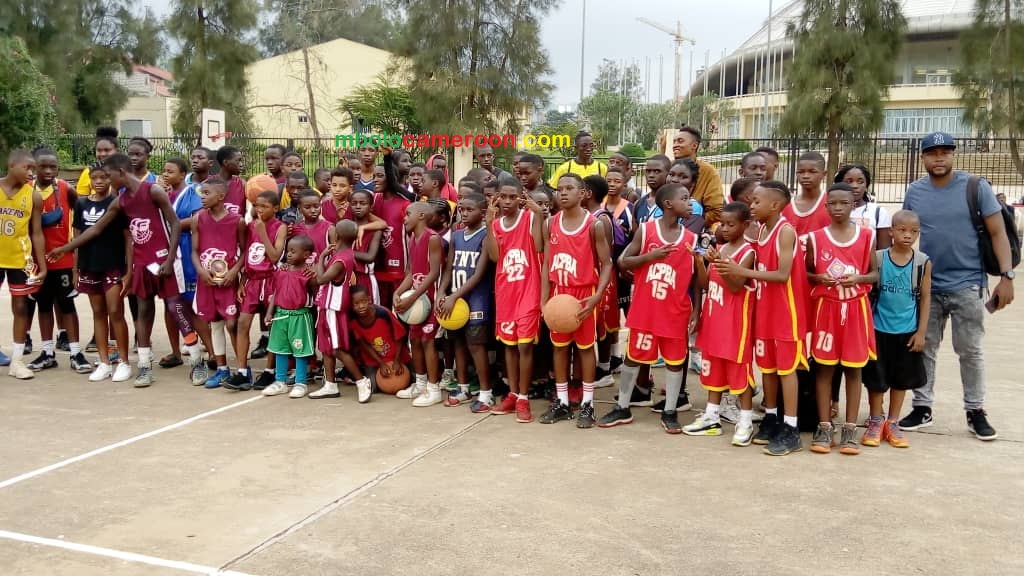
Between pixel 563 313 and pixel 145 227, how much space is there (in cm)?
375

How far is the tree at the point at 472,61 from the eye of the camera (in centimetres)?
2070

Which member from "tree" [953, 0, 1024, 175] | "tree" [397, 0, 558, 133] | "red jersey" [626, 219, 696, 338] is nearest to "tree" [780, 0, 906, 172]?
"tree" [953, 0, 1024, 175]

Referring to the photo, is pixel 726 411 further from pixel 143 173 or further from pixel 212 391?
pixel 143 173

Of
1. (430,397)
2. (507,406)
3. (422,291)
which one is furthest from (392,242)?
(507,406)

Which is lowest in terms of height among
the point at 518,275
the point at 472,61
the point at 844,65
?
the point at 518,275

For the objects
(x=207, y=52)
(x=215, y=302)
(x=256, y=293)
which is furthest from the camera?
(x=207, y=52)

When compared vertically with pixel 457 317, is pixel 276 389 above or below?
below

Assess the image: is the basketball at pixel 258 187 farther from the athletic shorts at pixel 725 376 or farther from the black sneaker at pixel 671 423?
the athletic shorts at pixel 725 376

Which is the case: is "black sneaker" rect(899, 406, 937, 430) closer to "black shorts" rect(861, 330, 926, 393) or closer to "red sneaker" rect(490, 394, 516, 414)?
"black shorts" rect(861, 330, 926, 393)

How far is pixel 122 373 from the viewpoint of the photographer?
289 inches

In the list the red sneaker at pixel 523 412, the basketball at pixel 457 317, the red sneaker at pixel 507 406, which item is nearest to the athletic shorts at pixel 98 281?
the basketball at pixel 457 317

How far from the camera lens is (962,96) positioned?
1847 cm

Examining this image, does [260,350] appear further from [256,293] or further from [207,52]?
[207,52]

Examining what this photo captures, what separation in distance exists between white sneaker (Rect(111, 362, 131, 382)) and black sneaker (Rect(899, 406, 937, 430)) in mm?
6065
